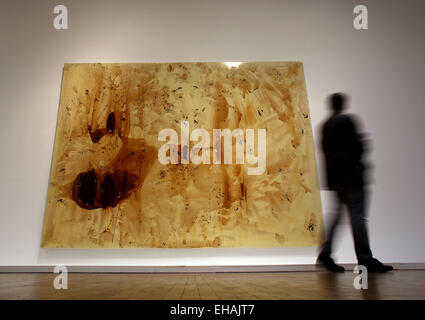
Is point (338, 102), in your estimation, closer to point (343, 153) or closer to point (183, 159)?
point (343, 153)

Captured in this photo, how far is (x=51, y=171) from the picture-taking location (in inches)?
109

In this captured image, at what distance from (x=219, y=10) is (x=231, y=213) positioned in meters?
1.95

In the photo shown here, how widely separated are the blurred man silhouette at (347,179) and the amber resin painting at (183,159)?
22.3 inches

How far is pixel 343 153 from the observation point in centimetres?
209

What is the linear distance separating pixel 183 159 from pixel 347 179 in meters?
1.32

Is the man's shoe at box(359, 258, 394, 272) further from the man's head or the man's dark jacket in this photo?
the man's head

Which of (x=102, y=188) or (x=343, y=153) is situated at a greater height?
(x=343, y=153)

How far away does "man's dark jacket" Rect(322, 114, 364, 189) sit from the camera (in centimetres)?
204

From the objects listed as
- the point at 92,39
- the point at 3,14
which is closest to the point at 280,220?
the point at 92,39

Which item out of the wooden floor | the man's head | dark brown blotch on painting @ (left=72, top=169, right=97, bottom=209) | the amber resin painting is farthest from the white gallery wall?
the wooden floor

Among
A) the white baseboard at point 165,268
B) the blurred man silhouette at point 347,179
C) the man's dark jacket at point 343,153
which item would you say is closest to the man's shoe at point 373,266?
the blurred man silhouette at point 347,179

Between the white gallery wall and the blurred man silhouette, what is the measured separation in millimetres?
671

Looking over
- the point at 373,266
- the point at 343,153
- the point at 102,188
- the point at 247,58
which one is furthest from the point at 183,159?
the point at 373,266
